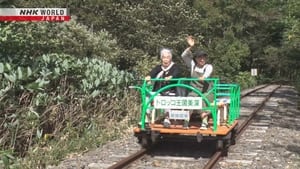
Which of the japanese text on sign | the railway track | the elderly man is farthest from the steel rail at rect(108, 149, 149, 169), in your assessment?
the elderly man

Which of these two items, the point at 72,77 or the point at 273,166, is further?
the point at 72,77

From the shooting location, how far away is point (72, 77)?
11172mm

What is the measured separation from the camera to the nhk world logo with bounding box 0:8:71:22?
7.87m

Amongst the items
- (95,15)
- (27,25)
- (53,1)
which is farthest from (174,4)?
(27,25)

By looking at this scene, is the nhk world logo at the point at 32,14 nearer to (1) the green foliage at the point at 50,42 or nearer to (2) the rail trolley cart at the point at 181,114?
(1) the green foliage at the point at 50,42

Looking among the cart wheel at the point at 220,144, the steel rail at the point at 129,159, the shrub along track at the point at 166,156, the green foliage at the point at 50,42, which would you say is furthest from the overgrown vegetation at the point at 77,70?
the cart wheel at the point at 220,144

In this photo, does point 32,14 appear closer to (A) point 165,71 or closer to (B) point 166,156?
(A) point 165,71

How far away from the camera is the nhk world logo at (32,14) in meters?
7.87

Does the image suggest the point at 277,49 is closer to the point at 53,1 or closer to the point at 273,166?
the point at 53,1

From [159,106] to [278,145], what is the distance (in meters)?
3.12

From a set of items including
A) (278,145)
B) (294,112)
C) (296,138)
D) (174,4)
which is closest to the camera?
(278,145)

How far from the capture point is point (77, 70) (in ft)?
37.4

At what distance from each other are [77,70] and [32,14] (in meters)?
3.59

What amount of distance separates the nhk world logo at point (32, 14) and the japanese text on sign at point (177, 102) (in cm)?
230
